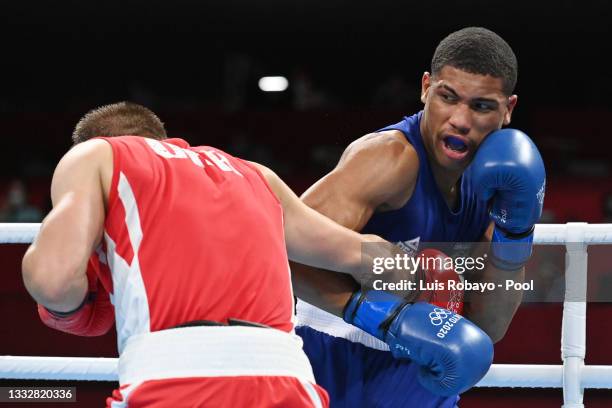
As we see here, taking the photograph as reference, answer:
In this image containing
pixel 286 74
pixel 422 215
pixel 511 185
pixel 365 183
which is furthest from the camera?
pixel 286 74

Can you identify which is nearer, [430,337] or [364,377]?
[430,337]

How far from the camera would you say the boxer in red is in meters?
1.48

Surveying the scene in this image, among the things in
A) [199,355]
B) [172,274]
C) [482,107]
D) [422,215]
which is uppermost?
[482,107]

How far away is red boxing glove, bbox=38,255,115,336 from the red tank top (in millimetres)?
59

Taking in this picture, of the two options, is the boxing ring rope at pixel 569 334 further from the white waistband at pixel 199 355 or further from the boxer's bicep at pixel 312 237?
the white waistband at pixel 199 355

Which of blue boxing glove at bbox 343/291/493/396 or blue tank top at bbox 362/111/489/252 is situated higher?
blue tank top at bbox 362/111/489/252

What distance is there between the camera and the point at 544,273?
12.0 ft

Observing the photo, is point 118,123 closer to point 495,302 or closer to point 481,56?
point 481,56

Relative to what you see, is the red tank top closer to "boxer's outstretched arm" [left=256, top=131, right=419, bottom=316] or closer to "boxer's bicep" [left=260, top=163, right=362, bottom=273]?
"boxer's bicep" [left=260, top=163, right=362, bottom=273]

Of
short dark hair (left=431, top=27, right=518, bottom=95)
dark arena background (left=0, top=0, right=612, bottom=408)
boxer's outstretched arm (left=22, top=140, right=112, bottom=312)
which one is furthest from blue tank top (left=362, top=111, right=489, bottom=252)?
dark arena background (left=0, top=0, right=612, bottom=408)

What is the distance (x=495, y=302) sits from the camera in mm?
2301

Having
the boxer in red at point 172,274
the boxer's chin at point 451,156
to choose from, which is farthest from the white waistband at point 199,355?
the boxer's chin at point 451,156

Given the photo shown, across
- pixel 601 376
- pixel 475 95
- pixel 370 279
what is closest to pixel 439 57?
pixel 475 95

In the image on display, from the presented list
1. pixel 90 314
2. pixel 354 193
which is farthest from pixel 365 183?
pixel 90 314
